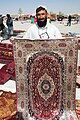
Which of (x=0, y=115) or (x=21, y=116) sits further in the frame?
(x=0, y=115)

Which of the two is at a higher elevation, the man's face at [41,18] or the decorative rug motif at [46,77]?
the man's face at [41,18]

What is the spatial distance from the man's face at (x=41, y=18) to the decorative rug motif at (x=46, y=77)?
0.83ft

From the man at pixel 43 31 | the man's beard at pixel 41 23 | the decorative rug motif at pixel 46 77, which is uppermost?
the man's beard at pixel 41 23

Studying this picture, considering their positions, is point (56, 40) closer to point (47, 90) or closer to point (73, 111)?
point (47, 90)

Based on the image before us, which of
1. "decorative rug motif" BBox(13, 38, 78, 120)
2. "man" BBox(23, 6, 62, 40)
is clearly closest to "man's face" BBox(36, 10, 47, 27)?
"man" BBox(23, 6, 62, 40)

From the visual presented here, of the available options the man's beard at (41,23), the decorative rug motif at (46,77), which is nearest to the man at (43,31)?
the man's beard at (41,23)

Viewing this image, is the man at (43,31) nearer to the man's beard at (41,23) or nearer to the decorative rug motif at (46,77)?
the man's beard at (41,23)

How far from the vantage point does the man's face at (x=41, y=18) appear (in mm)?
4461

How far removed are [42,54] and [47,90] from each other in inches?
20.4

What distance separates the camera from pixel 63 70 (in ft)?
14.9

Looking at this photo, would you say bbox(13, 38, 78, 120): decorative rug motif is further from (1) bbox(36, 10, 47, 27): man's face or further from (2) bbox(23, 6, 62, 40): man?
(1) bbox(36, 10, 47, 27): man's face

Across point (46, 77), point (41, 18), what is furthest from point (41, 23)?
point (46, 77)

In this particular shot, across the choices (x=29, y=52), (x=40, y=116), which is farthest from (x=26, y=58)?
(x=40, y=116)

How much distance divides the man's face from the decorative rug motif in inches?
10.0
